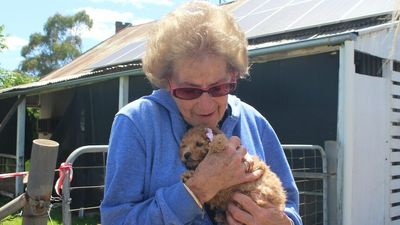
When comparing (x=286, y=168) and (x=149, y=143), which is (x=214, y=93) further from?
(x=286, y=168)

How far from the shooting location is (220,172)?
82.0 inches

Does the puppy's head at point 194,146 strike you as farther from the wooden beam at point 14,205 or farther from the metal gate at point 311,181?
the metal gate at point 311,181

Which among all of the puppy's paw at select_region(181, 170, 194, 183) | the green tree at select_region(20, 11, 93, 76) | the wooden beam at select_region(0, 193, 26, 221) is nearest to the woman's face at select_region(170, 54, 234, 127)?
the puppy's paw at select_region(181, 170, 194, 183)

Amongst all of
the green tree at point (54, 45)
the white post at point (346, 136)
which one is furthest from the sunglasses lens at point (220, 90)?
the green tree at point (54, 45)

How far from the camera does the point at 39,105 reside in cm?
1516

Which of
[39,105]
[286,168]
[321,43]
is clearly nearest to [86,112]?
[39,105]

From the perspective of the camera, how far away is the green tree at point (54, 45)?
187 ft

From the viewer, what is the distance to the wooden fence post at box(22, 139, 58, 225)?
120 inches

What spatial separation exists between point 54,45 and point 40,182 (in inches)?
2250

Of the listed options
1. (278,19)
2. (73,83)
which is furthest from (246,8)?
(73,83)

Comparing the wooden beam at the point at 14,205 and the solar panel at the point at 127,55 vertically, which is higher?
the solar panel at the point at 127,55

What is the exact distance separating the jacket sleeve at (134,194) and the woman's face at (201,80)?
28cm

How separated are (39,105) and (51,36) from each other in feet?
153

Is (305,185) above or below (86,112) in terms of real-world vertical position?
below
